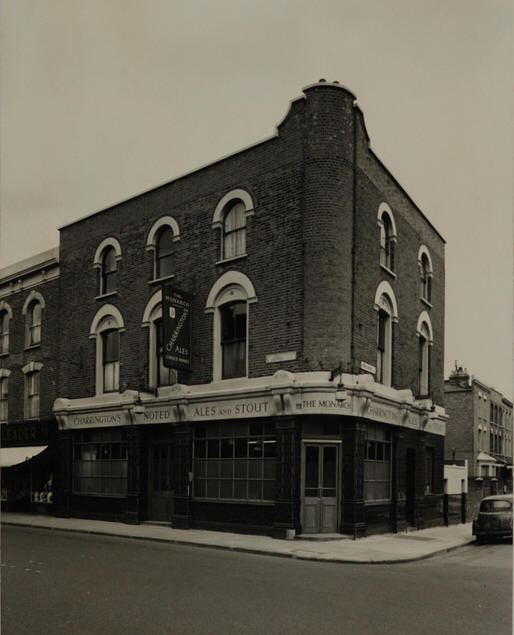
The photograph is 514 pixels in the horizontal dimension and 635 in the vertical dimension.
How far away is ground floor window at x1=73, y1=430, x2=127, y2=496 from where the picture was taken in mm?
21578

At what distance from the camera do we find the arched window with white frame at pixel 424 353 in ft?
77.2

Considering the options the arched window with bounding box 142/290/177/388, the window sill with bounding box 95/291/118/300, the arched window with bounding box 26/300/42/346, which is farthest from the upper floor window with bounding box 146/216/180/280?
the arched window with bounding box 26/300/42/346

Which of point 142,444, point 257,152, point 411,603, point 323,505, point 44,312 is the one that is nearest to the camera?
point 411,603

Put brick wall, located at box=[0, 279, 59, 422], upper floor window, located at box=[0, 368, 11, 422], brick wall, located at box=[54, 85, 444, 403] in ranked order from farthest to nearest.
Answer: upper floor window, located at box=[0, 368, 11, 422] → brick wall, located at box=[0, 279, 59, 422] → brick wall, located at box=[54, 85, 444, 403]

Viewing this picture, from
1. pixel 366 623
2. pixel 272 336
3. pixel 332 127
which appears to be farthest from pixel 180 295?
pixel 366 623

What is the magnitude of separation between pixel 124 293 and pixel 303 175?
7.55 meters

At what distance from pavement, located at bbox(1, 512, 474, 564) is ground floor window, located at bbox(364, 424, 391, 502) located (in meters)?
1.13

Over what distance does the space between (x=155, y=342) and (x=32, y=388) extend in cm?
735

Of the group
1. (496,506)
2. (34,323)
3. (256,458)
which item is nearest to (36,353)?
(34,323)

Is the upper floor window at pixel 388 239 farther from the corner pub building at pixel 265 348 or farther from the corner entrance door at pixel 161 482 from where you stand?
the corner entrance door at pixel 161 482

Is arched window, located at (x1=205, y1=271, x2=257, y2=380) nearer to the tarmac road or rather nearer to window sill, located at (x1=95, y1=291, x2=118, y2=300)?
window sill, located at (x1=95, y1=291, x2=118, y2=300)

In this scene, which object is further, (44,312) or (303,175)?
(44,312)

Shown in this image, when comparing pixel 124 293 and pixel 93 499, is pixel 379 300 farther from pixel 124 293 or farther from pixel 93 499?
pixel 93 499

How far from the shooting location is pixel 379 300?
19.6 metres
